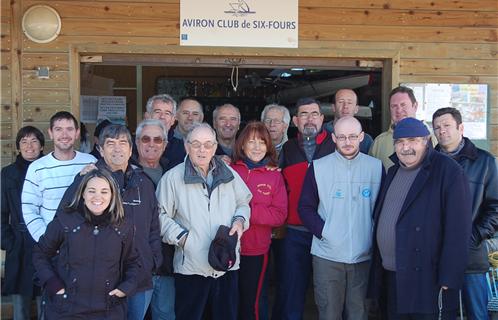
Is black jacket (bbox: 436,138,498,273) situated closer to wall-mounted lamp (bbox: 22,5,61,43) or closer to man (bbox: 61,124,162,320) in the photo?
man (bbox: 61,124,162,320)

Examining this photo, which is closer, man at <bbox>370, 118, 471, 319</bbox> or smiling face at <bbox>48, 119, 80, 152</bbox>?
man at <bbox>370, 118, 471, 319</bbox>

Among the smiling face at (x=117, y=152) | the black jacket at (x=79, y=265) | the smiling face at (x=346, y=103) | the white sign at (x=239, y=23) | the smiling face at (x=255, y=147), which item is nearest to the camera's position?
the black jacket at (x=79, y=265)

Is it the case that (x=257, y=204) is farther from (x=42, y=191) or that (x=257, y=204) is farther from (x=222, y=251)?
(x=42, y=191)

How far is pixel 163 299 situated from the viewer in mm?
3855

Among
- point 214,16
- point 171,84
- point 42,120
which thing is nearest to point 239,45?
point 214,16

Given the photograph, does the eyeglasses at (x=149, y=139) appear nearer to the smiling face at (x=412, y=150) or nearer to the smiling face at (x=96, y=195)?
the smiling face at (x=96, y=195)

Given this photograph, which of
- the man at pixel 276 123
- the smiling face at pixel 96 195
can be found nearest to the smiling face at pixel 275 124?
the man at pixel 276 123

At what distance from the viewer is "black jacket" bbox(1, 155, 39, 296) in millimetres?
4094

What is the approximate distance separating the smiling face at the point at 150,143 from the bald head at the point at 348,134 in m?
1.14

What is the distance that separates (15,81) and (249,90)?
4.09 meters

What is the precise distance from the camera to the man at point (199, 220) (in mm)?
3578

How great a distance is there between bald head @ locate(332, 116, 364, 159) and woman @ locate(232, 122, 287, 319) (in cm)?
49

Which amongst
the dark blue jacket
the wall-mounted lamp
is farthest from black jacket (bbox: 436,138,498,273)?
the wall-mounted lamp

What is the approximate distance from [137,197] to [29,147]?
1.18 meters
